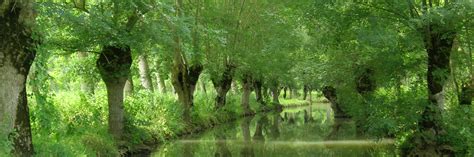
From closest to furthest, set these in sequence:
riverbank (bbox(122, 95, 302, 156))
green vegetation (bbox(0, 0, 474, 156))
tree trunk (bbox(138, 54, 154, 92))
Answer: green vegetation (bbox(0, 0, 474, 156)) → riverbank (bbox(122, 95, 302, 156)) → tree trunk (bbox(138, 54, 154, 92))

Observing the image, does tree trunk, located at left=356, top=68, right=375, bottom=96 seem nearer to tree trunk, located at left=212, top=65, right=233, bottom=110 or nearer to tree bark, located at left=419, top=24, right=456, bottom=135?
tree trunk, located at left=212, top=65, right=233, bottom=110

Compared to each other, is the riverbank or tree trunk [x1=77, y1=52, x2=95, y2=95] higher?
tree trunk [x1=77, y1=52, x2=95, y2=95]

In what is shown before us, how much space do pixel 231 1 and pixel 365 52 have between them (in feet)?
35.3

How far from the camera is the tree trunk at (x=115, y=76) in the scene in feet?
54.5

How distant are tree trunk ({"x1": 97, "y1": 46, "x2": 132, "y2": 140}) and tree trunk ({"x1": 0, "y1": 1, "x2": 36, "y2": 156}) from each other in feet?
20.8

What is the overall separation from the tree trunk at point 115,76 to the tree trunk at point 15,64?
635cm

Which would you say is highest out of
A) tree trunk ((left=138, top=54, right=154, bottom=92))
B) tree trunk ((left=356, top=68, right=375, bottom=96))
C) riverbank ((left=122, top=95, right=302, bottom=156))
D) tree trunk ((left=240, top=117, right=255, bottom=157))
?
tree trunk ((left=138, top=54, right=154, bottom=92))

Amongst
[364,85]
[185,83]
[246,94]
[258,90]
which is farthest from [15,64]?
[258,90]

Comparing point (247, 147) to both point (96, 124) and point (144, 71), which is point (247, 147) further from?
point (144, 71)

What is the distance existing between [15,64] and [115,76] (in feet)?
23.0

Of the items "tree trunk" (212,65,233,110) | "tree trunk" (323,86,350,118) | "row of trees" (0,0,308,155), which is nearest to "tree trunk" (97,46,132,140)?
"row of trees" (0,0,308,155)

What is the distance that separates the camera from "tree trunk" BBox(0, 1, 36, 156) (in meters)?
9.55

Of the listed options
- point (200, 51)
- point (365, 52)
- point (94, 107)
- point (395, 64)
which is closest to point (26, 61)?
point (94, 107)

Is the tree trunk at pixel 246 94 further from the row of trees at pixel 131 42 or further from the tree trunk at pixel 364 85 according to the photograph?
the tree trunk at pixel 364 85
